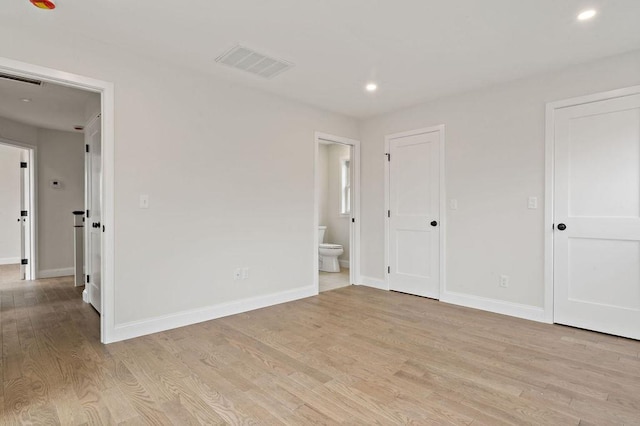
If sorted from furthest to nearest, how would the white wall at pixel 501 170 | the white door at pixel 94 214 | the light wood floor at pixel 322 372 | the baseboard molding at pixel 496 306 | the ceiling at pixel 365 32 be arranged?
the white door at pixel 94 214
the baseboard molding at pixel 496 306
the white wall at pixel 501 170
the ceiling at pixel 365 32
the light wood floor at pixel 322 372

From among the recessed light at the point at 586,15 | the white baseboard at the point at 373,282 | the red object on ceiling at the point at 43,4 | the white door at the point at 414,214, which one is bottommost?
the white baseboard at the point at 373,282

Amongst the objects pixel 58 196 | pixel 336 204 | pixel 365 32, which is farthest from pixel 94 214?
pixel 336 204

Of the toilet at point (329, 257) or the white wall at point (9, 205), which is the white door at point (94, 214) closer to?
the toilet at point (329, 257)

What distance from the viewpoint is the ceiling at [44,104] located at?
3.60 metres

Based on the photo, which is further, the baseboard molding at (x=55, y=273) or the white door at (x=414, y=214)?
the baseboard molding at (x=55, y=273)

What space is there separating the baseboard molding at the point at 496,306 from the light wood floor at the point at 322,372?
0.13 meters

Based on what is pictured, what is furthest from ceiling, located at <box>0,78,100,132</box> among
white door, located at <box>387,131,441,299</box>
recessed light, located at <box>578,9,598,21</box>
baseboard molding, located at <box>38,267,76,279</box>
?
recessed light, located at <box>578,9,598,21</box>

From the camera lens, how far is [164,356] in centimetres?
251

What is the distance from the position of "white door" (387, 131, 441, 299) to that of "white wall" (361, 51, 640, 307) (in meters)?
0.19

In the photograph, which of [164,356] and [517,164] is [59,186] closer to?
[164,356]

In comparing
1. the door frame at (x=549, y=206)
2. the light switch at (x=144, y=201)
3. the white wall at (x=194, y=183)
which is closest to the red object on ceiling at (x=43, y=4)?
the white wall at (x=194, y=183)

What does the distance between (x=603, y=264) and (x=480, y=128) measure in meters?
1.76

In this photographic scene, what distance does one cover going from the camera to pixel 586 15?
7.61ft

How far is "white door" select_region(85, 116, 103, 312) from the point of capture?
11.6ft
